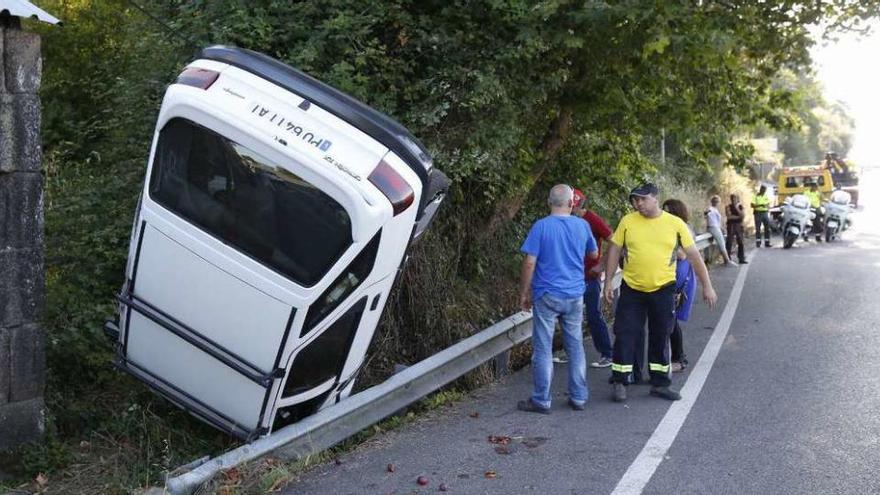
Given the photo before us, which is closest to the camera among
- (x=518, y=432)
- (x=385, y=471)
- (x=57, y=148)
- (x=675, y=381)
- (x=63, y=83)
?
(x=385, y=471)

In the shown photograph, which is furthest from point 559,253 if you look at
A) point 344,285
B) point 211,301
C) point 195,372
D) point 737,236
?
point 737,236

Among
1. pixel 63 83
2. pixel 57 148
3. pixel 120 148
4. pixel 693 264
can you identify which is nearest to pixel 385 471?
pixel 693 264

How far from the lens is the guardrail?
5.48 metres

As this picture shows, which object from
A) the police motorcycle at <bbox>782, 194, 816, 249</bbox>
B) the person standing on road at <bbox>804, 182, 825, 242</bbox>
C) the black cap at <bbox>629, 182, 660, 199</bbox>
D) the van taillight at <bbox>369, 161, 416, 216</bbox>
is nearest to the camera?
the van taillight at <bbox>369, 161, 416, 216</bbox>

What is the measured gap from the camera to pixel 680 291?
28.4 feet

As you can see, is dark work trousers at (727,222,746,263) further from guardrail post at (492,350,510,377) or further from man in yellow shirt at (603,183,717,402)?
man in yellow shirt at (603,183,717,402)

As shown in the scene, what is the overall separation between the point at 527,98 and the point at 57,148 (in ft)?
19.4

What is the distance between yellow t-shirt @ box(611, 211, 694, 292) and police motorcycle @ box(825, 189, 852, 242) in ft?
63.9

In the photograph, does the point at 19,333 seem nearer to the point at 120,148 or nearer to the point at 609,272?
the point at 120,148

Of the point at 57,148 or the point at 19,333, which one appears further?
the point at 57,148

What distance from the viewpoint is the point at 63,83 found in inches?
530

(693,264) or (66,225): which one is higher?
(693,264)

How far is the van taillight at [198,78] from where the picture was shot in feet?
20.1

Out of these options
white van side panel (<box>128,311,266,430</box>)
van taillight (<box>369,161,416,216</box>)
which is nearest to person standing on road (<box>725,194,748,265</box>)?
van taillight (<box>369,161,416,216</box>)
